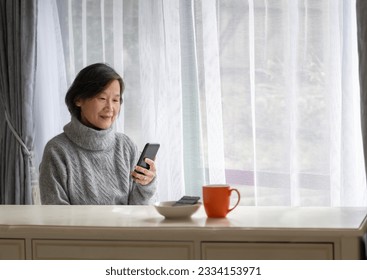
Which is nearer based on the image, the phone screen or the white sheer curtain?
the phone screen

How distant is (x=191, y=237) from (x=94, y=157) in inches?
47.5

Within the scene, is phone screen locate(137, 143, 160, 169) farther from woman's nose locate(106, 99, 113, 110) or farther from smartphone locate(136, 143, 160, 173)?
woman's nose locate(106, 99, 113, 110)

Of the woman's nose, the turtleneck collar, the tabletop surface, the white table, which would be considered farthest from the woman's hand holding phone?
the white table

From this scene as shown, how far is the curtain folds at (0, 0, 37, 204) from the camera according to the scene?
14.9ft

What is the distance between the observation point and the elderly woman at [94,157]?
122 inches

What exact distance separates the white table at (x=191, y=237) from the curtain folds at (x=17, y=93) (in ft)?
7.54

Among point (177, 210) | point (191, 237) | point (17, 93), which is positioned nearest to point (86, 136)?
point (177, 210)

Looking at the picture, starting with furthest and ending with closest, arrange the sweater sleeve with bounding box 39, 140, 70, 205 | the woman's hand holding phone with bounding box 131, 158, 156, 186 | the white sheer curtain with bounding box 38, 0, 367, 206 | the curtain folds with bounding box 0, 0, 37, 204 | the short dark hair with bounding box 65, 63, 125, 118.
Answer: the curtain folds with bounding box 0, 0, 37, 204 → the white sheer curtain with bounding box 38, 0, 367, 206 → the short dark hair with bounding box 65, 63, 125, 118 → the woman's hand holding phone with bounding box 131, 158, 156, 186 → the sweater sleeve with bounding box 39, 140, 70, 205

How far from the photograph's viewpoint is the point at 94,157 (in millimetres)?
3234

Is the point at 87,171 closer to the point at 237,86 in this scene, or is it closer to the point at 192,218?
the point at 192,218

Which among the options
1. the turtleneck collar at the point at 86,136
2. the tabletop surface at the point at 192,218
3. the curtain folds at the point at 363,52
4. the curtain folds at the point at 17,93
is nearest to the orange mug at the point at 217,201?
the tabletop surface at the point at 192,218

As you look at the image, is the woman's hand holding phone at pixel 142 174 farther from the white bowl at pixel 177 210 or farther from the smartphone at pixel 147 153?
the white bowl at pixel 177 210

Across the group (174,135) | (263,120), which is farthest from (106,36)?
(263,120)
